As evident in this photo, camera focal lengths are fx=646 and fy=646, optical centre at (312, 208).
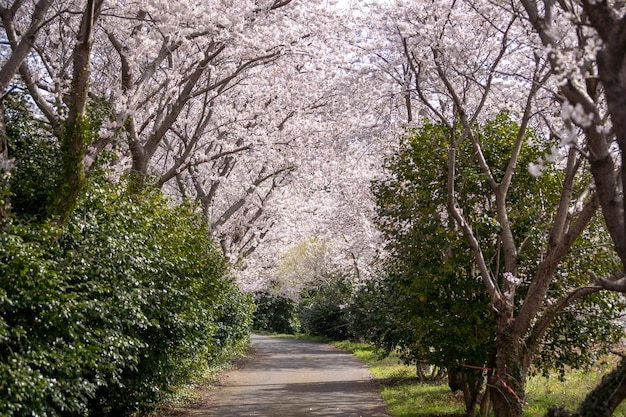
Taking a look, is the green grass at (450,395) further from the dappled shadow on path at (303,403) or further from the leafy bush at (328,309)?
the leafy bush at (328,309)

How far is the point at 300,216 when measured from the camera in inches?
1072

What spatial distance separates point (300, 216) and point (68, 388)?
2107 cm

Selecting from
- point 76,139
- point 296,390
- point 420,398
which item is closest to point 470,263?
point 420,398

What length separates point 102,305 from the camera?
7.04m

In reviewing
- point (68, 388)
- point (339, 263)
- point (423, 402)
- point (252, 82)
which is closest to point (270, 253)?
point (339, 263)

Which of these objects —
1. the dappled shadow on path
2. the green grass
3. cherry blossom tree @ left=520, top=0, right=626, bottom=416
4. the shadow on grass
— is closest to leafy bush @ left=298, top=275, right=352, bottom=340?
the shadow on grass

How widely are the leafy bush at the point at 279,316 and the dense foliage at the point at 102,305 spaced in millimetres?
35073

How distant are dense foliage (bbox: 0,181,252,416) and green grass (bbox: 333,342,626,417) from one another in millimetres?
4477

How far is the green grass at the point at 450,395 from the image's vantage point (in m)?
11.8

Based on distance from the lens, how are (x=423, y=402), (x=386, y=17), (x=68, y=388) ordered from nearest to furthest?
(x=68, y=388)
(x=386, y=17)
(x=423, y=402)

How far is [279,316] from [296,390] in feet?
110

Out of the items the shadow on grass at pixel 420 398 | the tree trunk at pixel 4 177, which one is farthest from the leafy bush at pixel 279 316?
the tree trunk at pixel 4 177

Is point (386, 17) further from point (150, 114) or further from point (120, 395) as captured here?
point (120, 395)

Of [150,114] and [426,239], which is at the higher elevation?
[150,114]
